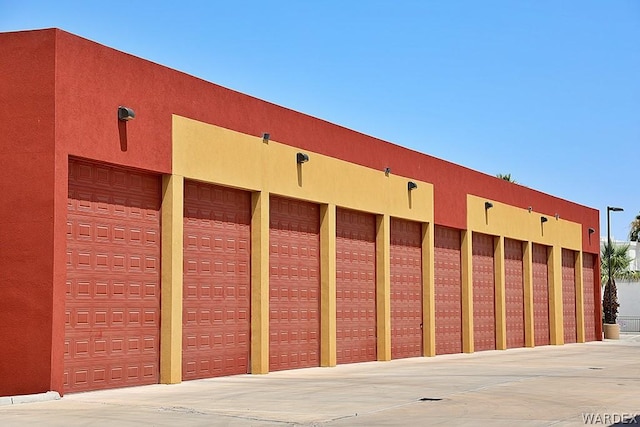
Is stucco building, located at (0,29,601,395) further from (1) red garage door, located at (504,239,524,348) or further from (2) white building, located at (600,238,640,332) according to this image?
(2) white building, located at (600,238,640,332)

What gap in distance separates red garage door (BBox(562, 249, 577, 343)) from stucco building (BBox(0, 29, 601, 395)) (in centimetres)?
1205

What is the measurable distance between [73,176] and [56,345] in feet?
10.7

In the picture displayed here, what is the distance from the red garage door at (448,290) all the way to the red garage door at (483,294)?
1403 millimetres

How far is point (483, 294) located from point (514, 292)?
333cm

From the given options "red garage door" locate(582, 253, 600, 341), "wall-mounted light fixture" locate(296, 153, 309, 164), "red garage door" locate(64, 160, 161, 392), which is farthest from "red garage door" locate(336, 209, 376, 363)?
"red garage door" locate(582, 253, 600, 341)

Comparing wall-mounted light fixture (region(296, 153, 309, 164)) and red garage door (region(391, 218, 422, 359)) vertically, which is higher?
wall-mounted light fixture (region(296, 153, 309, 164))

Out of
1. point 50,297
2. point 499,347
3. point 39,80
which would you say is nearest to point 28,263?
point 50,297

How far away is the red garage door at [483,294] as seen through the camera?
1441 inches

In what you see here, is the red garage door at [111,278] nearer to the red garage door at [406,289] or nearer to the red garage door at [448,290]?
the red garage door at [406,289]

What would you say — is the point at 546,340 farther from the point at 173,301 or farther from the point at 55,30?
the point at 55,30

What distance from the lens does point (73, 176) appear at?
1830cm

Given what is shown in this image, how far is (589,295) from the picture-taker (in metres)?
49.4

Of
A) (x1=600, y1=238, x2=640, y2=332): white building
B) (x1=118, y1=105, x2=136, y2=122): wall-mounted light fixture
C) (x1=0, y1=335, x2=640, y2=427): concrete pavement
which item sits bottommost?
(x1=0, y1=335, x2=640, y2=427): concrete pavement

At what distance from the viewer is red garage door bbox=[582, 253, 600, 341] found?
48.9 metres
